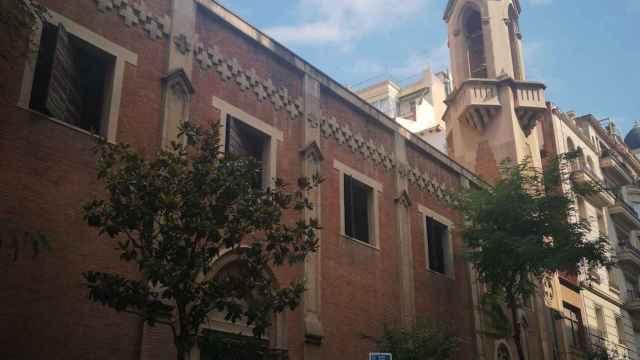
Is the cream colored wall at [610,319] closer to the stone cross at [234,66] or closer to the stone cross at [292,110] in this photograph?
the stone cross at [292,110]

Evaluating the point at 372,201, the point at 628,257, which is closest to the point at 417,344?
the point at 372,201

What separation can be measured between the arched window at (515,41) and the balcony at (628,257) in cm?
1287

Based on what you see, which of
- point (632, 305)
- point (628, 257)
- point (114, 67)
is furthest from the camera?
point (628, 257)

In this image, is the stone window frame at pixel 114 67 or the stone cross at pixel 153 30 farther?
the stone cross at pixel 153 30

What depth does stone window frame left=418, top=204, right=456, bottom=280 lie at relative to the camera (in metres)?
22.2

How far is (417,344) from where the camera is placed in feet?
52.5

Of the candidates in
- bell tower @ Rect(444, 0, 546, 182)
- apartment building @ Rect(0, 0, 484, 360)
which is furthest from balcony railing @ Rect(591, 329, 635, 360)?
apartment building @ Rect(0, 0, 484, 360)

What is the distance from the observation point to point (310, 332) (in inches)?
624

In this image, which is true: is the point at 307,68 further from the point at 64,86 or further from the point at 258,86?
the point at 64,86

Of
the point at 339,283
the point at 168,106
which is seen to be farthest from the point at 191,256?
the point at 339,283

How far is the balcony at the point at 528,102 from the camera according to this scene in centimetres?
2942

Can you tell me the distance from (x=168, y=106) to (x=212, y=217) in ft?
16.8

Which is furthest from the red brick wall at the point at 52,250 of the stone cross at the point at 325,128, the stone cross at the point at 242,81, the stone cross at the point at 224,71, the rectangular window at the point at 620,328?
the rectangular window at the point at 620,328

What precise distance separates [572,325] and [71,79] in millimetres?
24704
